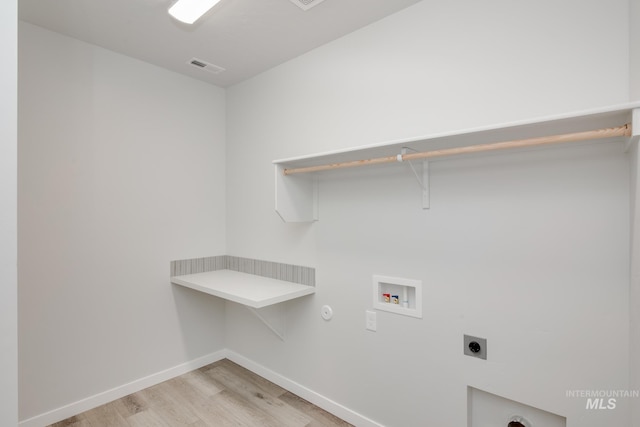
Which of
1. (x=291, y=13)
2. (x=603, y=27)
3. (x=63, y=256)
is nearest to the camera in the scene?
(x=603, y=27)

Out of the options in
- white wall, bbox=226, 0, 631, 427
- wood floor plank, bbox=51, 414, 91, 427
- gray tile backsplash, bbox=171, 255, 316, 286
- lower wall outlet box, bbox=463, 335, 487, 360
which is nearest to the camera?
white wall, bbox=226, 0, 631, 427

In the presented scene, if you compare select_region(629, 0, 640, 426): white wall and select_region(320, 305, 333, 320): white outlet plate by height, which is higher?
select_region(629, 0, 640, 426): white wall

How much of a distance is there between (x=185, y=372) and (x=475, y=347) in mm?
2311

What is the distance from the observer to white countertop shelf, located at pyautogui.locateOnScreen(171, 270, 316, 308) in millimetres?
2012

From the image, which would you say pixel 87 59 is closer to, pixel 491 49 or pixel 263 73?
pixel 263 73

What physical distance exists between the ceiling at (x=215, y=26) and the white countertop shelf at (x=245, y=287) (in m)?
1.69

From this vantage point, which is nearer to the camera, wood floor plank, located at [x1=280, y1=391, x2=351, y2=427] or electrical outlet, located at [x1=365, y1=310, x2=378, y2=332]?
electrical outlet, located at [x1=365, y1=310, x2=378, y2=332]

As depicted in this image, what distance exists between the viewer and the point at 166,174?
2613 mm

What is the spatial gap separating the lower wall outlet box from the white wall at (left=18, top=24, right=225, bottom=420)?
2.17 meters

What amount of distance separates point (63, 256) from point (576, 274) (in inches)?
112

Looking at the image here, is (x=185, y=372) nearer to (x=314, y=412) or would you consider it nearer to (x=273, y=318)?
(x=273, y=318)

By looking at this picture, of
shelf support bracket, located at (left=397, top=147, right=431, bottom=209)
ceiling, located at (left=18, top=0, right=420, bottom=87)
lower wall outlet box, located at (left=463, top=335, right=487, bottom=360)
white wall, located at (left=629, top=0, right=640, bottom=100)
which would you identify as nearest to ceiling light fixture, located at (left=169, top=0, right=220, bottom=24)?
ceiling, located at (left=18, top=0, right=420, bottom=87)

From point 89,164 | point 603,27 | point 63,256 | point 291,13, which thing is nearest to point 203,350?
point 63,256

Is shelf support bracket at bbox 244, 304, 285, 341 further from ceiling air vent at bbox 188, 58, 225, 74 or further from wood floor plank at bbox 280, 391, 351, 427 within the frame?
ceiling air vent at bbox 188, 58, 225, 74
